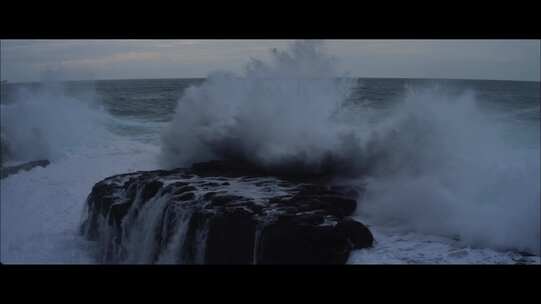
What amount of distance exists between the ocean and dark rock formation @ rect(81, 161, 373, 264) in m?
0.28

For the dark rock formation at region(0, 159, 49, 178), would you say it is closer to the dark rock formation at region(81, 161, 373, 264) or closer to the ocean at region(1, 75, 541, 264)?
the ocean at region(1, 75, 541, 264)

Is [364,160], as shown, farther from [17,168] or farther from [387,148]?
[17,168]

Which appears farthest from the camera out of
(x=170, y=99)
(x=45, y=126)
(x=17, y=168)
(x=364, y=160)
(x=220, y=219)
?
(x=170, y=99)

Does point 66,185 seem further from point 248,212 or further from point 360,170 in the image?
point 360,170

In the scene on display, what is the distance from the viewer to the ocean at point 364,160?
185 inches

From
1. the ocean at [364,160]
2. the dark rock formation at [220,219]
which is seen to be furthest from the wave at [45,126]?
the dark rock formation at [220,219]

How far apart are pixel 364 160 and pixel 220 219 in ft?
7.54

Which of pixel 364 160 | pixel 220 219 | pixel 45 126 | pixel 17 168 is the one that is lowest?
pixel 17 168

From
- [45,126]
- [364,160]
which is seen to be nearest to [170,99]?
[45,126]

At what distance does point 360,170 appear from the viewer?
19.9 feet

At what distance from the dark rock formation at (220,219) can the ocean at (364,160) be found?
28cm

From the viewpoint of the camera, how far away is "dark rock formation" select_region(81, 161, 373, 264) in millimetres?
4309

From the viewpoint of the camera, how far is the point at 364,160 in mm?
6145
